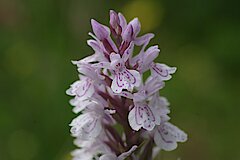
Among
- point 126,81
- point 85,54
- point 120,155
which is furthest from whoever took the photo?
point 85,54

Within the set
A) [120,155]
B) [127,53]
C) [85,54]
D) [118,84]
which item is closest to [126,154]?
[120,155]

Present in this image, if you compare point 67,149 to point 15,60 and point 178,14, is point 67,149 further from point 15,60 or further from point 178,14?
point 178,14

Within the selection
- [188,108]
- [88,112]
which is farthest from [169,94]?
[88,112]

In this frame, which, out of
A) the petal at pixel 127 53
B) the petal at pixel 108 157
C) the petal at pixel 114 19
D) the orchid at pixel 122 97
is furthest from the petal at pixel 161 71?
the petal at pixel 108 157

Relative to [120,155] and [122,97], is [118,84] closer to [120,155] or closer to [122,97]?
[122,97]

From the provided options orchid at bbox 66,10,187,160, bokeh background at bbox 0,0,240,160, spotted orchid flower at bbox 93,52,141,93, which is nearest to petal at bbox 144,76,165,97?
orchid at bbox 66,10,187,160

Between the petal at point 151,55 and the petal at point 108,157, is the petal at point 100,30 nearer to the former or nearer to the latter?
the petal at point 151,55
